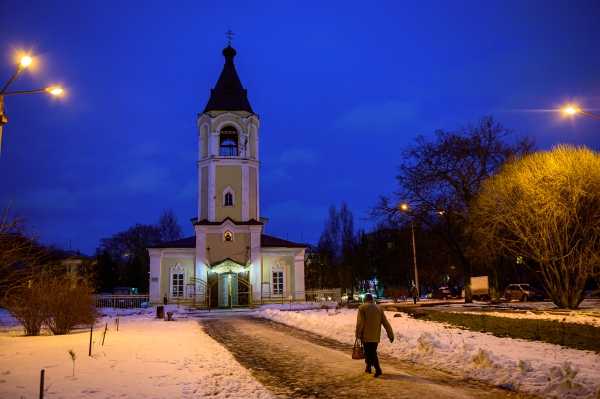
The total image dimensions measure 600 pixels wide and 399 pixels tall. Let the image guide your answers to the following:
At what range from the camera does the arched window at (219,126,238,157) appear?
42.8m

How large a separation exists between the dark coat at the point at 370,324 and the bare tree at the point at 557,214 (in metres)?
17.8

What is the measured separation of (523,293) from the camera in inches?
1575

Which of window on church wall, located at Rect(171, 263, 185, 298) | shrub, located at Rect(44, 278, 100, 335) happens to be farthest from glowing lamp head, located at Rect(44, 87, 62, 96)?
window on church wall, located at Rect(171, 263, 185, 298)

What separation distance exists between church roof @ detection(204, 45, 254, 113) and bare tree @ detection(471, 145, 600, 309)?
80.8 ft

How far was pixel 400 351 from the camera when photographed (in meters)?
12.9

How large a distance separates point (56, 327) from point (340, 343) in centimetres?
1066

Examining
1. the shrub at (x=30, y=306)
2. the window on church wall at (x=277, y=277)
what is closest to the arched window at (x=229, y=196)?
the window on church wall at (x=277, y=277)

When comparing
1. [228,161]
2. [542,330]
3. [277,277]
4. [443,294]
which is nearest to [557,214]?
[542,330]

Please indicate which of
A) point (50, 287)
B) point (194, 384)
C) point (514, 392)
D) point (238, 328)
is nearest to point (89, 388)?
point (194, 384)

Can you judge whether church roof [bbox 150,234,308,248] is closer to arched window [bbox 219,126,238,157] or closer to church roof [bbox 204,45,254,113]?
arched window [bbox 219,126,238,157]

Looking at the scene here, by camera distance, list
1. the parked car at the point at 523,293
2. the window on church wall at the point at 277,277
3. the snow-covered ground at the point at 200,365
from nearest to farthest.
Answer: the snow-covered ground at the point at 200,365
the parked car at the point at 523,293
the window on church wall at the point at 277,277

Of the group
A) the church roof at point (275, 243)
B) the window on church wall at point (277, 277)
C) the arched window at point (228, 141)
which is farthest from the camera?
the arched window at point (228, 141)

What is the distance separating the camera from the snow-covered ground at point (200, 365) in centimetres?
832

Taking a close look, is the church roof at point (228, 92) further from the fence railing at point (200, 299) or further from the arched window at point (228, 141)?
the fence railing at point (200, 299)
